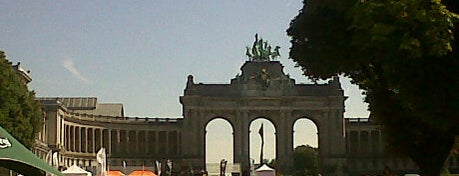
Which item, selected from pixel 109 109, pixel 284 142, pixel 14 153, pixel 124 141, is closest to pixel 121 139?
pixel 124 141

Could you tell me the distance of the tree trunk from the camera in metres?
28.0

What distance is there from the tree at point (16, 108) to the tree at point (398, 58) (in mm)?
34491

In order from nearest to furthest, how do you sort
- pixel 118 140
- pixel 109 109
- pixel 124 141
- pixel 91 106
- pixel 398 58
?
1. pixel 398 58
2. pixel 118 140
3. pixel 124 141
4. pixel 91 106
5. pixel 109 109

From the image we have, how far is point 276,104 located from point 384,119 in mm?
86655

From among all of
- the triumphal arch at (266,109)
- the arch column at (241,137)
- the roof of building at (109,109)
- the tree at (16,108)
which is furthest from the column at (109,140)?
the tree at (16,108)

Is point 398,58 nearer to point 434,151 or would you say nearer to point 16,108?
point 434,151

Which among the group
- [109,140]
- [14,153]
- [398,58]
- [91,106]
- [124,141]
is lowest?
[14,153]

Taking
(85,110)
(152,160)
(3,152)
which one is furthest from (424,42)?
(85,110)

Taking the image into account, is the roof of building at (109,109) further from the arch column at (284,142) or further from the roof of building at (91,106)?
the arch column at (284,142)

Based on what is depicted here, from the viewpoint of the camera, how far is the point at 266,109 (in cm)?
11681

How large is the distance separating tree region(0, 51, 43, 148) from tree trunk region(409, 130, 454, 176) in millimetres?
36595

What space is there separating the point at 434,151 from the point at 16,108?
39814mm

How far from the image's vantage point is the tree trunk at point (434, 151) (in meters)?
28.0

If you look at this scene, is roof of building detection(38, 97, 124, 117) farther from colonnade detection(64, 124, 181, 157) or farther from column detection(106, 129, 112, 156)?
column detection(106, 129, 112, 156)
